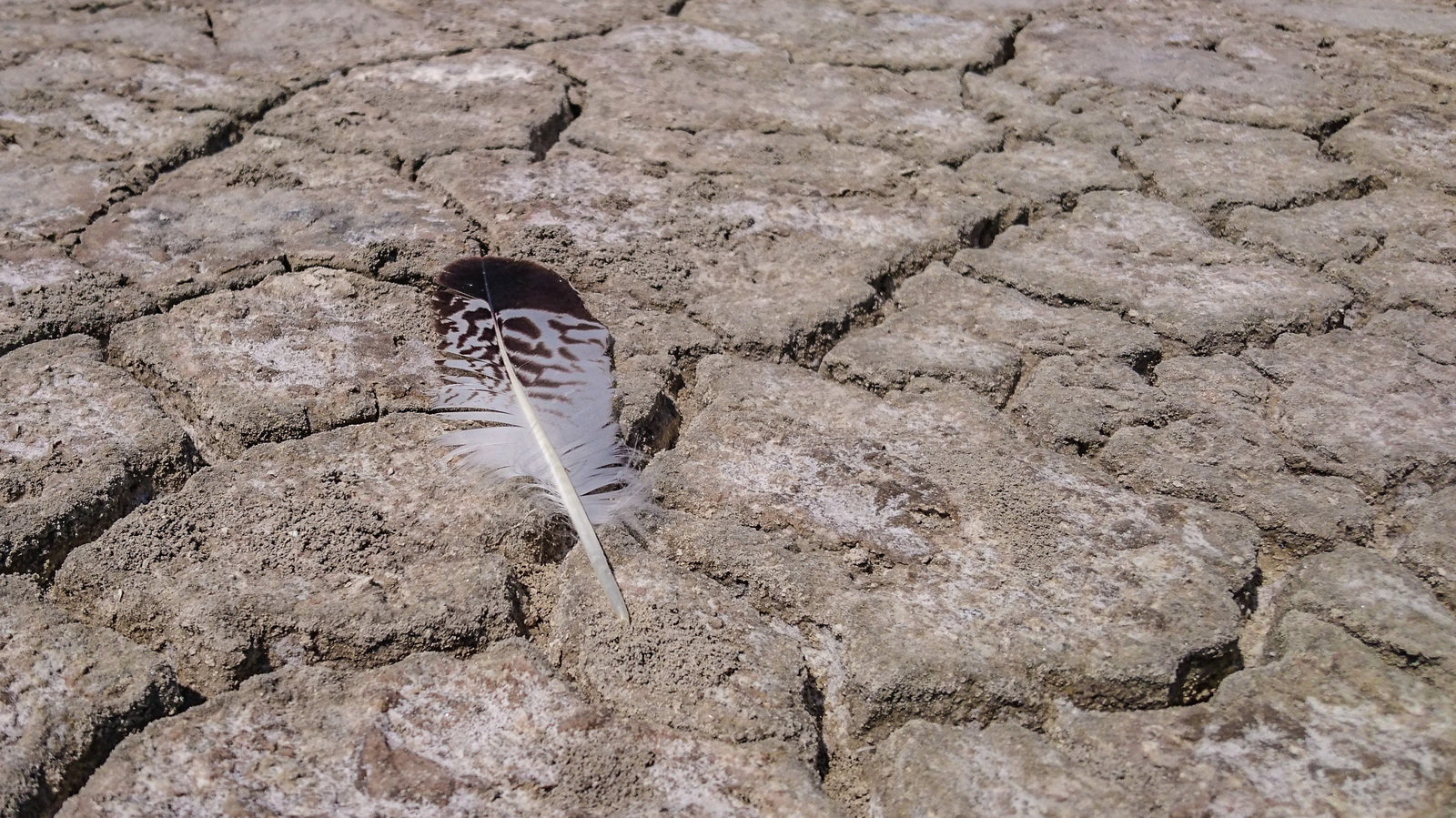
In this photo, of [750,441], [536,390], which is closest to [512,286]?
[536,390]

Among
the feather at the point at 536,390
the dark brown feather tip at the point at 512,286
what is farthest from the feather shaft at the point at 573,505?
the dark brown feather tip at the point at 512,286

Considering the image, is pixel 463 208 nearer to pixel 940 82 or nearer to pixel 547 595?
pixel 547 595

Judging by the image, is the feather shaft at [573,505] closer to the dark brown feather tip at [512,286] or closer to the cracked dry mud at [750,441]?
the cracked dry mud at [750,441]

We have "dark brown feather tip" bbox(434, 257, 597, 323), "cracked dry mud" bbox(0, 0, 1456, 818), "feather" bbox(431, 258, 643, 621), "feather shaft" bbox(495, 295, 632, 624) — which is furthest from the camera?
"dark brown feather tip" bbox(434, 257, 597, 323)

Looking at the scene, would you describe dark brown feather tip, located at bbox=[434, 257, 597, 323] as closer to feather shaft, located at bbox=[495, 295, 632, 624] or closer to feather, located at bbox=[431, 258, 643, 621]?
feather, located at bbox=[431, 258, 643, 621]

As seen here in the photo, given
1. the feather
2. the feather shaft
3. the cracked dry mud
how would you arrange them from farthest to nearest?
the feather, the feather shaft, the cracked dry mud

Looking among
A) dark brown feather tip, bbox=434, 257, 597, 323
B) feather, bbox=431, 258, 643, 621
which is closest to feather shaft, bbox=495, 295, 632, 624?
feather, bbox=431, 258, 643, 621

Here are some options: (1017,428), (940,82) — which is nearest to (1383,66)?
(940,82)
